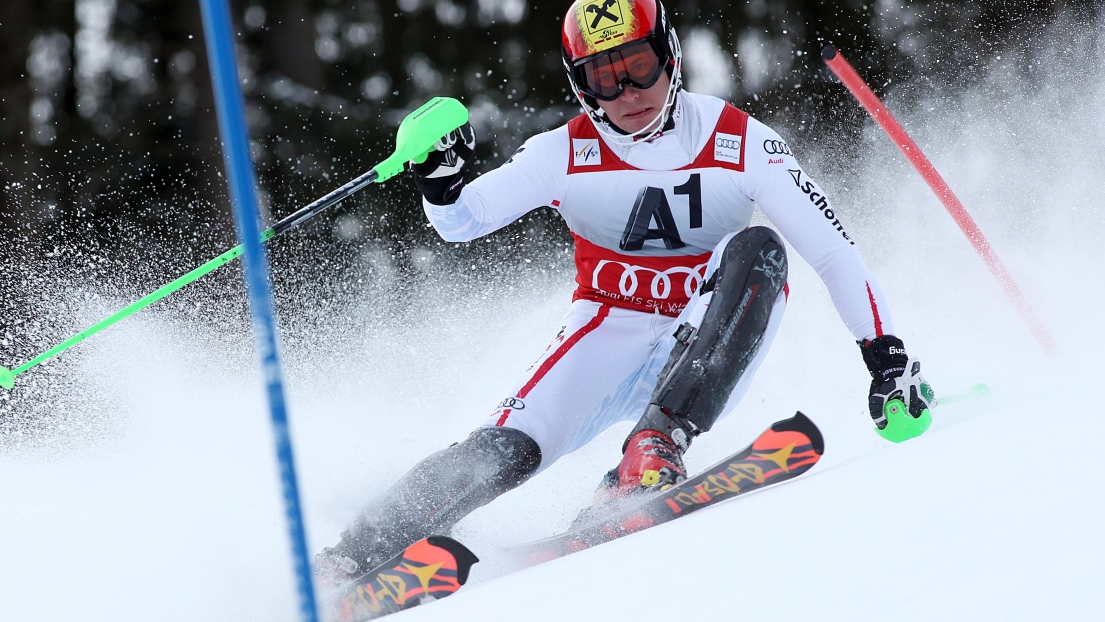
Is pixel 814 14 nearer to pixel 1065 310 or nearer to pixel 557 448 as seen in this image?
pixel 1065 310

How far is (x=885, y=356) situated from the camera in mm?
2410

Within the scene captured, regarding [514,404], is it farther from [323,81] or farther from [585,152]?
[323,81]

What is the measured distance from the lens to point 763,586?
4.02 feet

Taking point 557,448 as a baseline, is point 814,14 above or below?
above

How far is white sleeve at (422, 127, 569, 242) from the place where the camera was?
2619 millimetres

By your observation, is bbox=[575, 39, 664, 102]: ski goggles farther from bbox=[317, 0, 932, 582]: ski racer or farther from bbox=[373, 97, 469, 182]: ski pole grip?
bbox=[373, 97, 469, 182]: ski pole grip

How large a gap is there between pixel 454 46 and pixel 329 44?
1.60 m

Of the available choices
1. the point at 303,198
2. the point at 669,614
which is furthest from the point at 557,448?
the point at 303,198

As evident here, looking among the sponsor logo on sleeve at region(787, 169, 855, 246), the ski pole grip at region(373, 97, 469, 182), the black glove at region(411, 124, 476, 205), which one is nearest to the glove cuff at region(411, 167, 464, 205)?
the black glove at region(411, 124, 476, 205)

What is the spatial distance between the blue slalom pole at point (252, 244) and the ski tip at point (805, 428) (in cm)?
110

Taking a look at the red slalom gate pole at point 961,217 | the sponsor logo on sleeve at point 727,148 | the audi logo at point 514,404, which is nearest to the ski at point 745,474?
the audi logo at point 514,404

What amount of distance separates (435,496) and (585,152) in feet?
3.39

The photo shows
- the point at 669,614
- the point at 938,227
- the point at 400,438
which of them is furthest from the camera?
the point at 938,227

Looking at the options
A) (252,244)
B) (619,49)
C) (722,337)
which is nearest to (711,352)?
(722,337)
